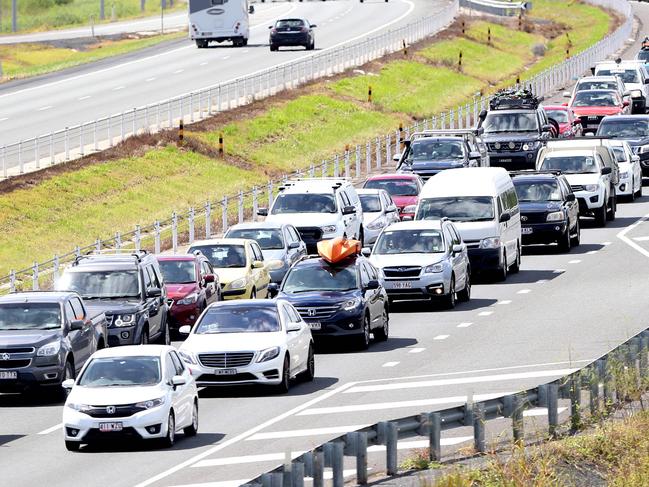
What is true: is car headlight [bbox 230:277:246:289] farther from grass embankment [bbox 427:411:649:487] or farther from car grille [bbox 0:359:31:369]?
grass embankment [bbox 427:411:649:487]

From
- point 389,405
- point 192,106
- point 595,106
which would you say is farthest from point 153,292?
point 595,106

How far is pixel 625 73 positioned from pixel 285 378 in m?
55.3

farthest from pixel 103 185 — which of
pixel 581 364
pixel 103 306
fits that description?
pixel 581 364

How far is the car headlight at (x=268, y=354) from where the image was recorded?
2680 cm

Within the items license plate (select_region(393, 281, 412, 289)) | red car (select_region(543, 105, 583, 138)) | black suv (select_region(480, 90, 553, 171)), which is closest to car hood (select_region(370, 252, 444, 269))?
license plate (select_region(393, 281, 412, 289))

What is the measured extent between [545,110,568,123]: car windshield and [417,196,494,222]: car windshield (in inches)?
1004

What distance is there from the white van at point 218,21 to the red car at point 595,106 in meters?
26.3

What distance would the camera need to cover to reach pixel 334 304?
3155 cm

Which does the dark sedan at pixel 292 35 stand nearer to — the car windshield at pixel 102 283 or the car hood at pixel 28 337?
the car windshield at pixel 102 283

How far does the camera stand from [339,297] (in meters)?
31.7

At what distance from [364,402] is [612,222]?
92.8 ft

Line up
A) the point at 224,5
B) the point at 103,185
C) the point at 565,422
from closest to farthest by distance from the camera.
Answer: the point at 565,422, the point at 103,185, the point at 224,5

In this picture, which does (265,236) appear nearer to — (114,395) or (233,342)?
(233,342)

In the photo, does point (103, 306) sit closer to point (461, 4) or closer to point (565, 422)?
point (565, 422)
